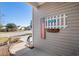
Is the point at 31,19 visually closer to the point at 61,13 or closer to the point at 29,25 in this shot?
the point at 29,25

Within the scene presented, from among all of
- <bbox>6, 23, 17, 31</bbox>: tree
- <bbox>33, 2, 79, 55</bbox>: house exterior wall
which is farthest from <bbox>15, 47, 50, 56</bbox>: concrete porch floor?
<bbox>6, 23, 17, 31</bbox>: tree

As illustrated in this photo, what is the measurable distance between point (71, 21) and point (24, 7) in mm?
1103

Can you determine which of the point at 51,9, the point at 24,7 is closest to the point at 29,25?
the point at 24,7

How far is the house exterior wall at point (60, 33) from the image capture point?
10.7ft

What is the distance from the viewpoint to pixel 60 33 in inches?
138

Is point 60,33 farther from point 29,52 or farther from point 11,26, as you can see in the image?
point 11,26

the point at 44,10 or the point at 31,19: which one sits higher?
the point at 44,10

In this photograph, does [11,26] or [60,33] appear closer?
[11,26]

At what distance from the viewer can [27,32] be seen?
3.33 metres

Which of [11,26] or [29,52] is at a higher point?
[11,26]

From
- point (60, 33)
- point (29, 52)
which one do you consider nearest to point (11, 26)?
point (29, 52)

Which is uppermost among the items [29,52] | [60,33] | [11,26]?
[11,26]

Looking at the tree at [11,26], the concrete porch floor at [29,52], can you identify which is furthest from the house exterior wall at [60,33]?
the tree at [11,26]

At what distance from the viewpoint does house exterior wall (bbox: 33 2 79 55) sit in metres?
3.27
